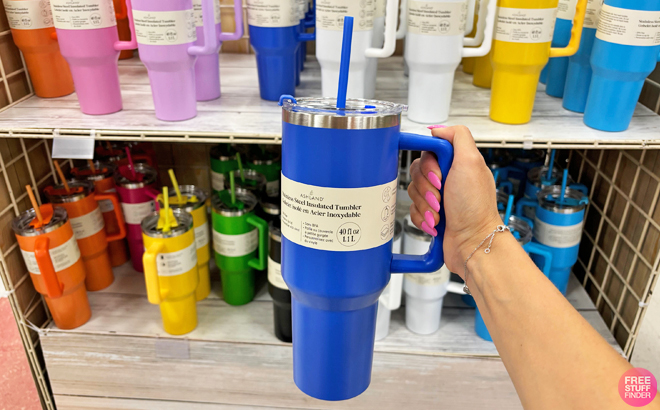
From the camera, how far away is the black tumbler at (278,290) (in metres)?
1.19

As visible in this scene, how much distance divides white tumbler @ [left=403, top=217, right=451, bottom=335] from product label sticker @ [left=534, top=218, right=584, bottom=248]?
27cm

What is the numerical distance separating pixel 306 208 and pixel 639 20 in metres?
0.77

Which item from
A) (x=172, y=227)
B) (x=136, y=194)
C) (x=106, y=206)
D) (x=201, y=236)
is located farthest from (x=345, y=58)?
(x=106, y=206)

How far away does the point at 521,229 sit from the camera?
47.1 inches

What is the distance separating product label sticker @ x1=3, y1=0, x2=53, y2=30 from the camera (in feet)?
3.57

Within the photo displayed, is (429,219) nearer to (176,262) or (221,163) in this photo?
(176,262)

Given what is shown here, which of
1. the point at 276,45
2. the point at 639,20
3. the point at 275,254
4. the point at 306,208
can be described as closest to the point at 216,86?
the point at 276,45

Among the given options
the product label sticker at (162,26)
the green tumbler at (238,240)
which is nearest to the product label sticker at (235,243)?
the green tumbler at (238,240)

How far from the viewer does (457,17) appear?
0.94 metres

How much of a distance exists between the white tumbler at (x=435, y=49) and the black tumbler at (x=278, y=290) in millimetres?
431

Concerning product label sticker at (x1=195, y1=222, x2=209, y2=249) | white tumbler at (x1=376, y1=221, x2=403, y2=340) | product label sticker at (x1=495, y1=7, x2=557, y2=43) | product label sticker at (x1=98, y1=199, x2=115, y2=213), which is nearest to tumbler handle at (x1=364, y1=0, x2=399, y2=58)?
product label sticker at (x1=495, y1=7, x2=557, y2=43)

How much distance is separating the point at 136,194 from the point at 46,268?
0.31 metres

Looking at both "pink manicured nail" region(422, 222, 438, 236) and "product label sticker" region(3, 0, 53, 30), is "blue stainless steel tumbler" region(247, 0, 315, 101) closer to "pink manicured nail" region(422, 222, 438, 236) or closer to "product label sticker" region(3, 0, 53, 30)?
"product label sticker" region(3, 0, 53, 30)

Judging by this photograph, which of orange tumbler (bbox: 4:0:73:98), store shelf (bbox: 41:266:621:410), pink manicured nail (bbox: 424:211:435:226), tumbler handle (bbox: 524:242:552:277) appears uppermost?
orange tumbler (bbox: 4:0:73:98)
